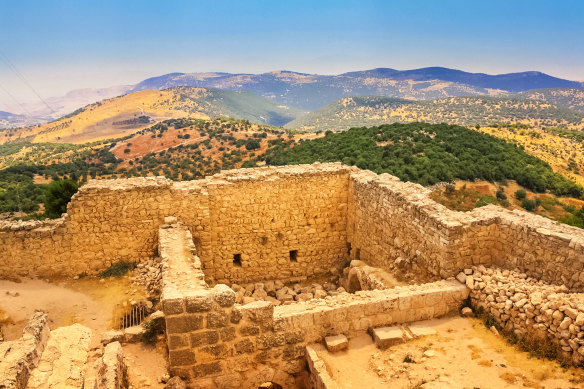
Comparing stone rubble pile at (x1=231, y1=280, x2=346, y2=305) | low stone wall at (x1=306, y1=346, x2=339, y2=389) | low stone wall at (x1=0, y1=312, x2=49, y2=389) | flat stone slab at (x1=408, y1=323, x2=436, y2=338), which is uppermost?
low stone wall at (x1=0, y1=312, x2=49, y2=389)

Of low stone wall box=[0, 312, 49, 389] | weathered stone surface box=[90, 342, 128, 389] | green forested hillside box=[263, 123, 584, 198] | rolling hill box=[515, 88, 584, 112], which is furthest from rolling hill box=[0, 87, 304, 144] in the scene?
rolling hill box=[515, 88, 584, 112]

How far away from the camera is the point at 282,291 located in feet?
32.5

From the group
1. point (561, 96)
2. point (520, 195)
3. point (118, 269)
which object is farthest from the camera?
point (561, 96)

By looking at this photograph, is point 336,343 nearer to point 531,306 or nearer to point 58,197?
point 531,306

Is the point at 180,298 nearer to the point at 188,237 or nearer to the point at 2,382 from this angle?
the point at 2,382

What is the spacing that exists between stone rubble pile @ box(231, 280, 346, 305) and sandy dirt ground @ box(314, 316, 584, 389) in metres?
3.21

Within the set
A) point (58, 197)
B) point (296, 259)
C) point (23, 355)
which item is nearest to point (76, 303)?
point (23, 355)

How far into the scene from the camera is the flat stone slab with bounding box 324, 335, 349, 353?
5.90 meters

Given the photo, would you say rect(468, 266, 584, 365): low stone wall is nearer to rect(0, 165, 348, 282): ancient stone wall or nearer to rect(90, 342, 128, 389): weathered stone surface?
rect(0, 165, 348, 282): ancient stone wall

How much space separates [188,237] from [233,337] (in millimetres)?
3049

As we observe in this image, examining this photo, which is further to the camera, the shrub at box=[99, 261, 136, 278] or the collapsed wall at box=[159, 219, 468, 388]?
the shrub at box=[99, 261, 136, 278]

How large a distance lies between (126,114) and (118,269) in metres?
88.4

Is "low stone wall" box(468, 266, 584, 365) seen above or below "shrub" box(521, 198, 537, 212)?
above

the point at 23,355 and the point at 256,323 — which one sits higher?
the point at 23,355
